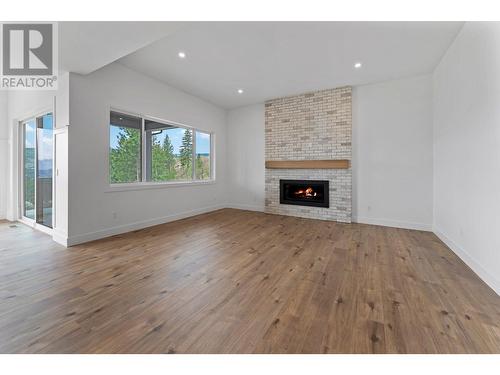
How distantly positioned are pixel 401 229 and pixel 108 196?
17.9 ft

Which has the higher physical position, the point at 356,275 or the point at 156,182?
the point at 156,182

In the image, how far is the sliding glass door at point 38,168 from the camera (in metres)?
4.15

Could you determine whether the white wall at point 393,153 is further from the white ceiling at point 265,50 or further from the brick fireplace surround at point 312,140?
the white ceiling at point 265,50

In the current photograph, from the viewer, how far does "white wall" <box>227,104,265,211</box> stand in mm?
6188

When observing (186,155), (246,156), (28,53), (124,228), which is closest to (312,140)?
(246,156)

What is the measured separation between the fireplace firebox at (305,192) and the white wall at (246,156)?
70 cm

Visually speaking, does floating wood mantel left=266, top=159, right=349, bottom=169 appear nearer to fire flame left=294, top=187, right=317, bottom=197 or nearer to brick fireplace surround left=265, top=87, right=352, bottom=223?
brick fireplace surround left=265, top=87, right=352, bottom=223

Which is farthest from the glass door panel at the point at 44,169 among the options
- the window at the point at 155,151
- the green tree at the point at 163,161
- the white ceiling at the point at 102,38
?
the white ceiling at the point at 102,38

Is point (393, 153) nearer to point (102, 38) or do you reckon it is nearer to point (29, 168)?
point (102, 38)

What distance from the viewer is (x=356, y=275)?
236cm

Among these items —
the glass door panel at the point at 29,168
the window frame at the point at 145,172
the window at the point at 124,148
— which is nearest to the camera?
the window frame at the point at 145,172
